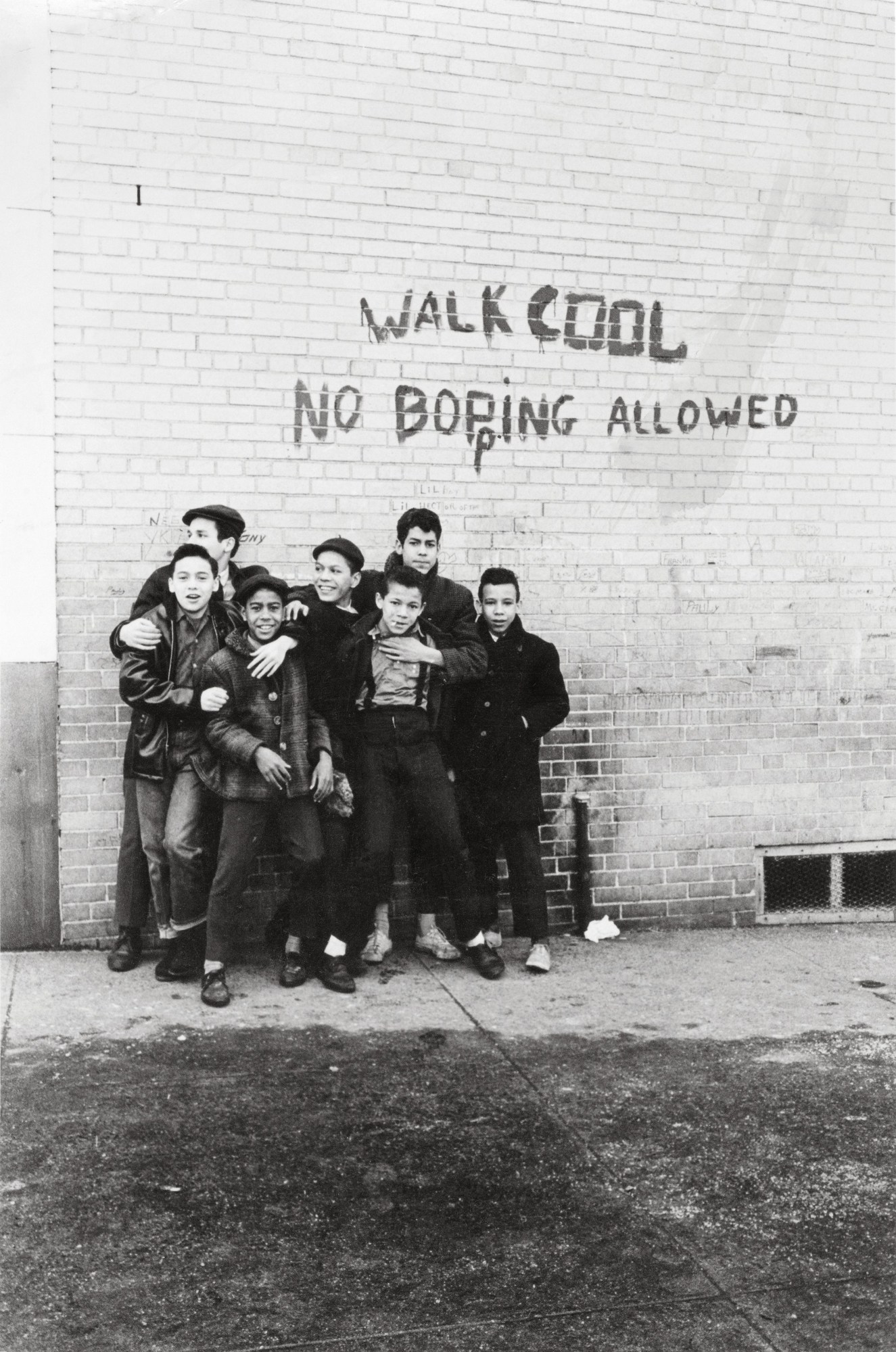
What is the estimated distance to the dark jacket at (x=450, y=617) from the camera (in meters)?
5.40

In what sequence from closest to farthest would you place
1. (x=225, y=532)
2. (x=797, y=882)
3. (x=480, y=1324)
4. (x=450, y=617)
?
(x=480, y=1324) → (x=225, y=532) → (x=450, y=617) → (x=797, y=882)

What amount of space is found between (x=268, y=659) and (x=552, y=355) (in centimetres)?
238

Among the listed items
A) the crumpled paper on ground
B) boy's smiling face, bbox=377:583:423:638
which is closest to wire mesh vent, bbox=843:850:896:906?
the crumpled paper on ground

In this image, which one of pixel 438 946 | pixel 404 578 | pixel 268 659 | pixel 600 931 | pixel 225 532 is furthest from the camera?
pixel 600 931

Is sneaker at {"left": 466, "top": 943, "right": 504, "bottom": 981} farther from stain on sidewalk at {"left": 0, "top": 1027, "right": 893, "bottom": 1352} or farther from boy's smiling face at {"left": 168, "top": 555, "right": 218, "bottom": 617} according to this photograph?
boy's smiling face at {"left": 168, "top": 555, "right": 218, "bottom": 617}

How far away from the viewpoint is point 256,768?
5012 millimetres

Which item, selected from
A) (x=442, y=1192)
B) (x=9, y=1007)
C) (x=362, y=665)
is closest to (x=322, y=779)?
(x=362, y=665)

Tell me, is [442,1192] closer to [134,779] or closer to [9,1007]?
[9,1007]

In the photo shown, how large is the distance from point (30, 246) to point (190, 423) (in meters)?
1.05

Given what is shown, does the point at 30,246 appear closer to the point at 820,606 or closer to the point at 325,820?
the point at 325,820

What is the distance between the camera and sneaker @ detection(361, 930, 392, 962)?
5.58 meters

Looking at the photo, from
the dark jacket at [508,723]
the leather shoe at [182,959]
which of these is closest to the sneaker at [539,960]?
the dark jacket at [508,723]

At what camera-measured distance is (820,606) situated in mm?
6668

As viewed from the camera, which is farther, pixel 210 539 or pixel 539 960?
pixel 539 960
